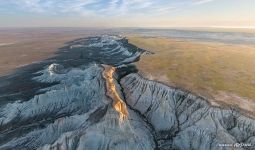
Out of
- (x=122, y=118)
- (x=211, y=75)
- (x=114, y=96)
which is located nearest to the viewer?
(x=122, y=118)

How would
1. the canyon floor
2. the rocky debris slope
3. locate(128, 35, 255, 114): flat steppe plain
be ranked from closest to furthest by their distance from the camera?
the canyon floor → the rocky debris slope → locate(128, 35, 255, 114): flat steppe plain

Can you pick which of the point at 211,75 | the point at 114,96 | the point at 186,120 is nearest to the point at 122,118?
the point at 114,96

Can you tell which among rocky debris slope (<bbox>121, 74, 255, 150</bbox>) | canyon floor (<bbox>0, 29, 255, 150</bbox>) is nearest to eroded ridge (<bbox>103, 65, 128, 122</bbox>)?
canyon floor (<bbox>0, 29, 255, 150</bbox>)

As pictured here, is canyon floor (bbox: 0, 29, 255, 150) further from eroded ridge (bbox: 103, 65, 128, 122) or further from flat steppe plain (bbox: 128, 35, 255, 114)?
flat steppe plain (bbox: 128, 35, 255, 114)

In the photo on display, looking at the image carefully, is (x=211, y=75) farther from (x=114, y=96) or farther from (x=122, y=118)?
(x=122, y=118)

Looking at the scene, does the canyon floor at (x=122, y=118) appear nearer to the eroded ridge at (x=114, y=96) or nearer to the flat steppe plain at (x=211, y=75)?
the eroded ridge at (x=114, y=96)

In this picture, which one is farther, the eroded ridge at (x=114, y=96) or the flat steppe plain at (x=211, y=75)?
the flat steppe plain at (x=211, y=75)

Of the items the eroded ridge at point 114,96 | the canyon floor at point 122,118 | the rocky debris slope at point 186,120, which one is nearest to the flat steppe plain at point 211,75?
the canyon floor at point 122,118

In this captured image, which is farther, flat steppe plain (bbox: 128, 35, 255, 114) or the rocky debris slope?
flat steppe plain (bbox: 128, 35, 255, 114)
